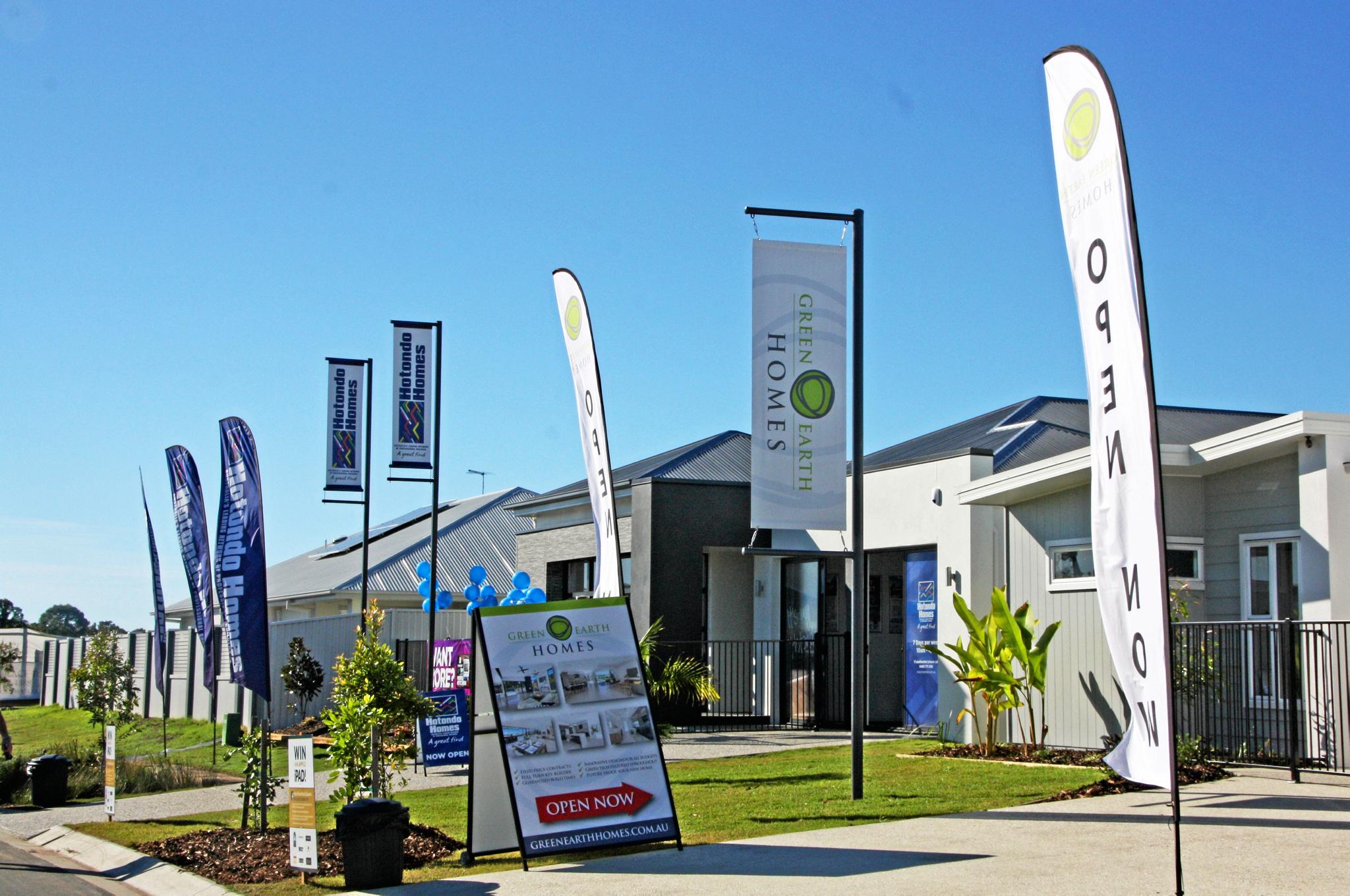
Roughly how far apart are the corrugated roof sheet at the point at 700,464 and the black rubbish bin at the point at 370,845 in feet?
47.1

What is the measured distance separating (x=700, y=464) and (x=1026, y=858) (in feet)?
55.8

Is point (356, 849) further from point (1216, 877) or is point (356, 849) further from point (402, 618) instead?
point (402, 618)

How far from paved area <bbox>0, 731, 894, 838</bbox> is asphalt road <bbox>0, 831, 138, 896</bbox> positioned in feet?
6.86

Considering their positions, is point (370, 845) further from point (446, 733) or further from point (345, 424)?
point (345, 424)

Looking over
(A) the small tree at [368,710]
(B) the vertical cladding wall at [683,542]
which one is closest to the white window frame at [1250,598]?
(A) the small tree at [368,710]

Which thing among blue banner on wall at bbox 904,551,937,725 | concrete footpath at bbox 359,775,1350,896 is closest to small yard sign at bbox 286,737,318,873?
concrete footpath at bbox 359,775,1350,896

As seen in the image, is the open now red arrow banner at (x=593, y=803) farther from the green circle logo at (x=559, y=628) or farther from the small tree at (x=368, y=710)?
the small tree at (x=368, y=710)

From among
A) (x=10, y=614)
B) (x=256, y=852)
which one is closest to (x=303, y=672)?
(x=256, y=852)

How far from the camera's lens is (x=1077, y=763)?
1423 cm

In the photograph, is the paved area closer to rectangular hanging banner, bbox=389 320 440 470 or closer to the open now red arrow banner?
rectangular hanging banner, bbox=389 320 440 470

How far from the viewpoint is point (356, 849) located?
394 inches

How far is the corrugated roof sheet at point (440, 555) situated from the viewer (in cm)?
3844

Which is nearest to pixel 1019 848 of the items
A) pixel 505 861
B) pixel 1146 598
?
pixel 1146 598

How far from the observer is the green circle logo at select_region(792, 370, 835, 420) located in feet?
45.9
